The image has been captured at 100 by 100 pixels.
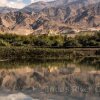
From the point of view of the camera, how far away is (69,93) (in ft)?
86.1

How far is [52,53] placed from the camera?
248ft

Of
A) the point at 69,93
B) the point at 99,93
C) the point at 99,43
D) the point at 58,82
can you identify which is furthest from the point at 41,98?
the point at 99,43

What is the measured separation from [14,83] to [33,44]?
61.5 m

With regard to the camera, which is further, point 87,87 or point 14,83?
point 14,83

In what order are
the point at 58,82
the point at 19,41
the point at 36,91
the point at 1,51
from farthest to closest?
the point at 19,41
the point at 1,51
the point at 58,82
the point at 36,91

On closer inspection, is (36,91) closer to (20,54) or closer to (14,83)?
(14,83)

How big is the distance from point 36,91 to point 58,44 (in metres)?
65.3

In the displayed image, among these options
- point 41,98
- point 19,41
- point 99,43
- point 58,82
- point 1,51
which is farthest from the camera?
point 19,41

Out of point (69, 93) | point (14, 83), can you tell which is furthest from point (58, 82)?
point (69, 93)

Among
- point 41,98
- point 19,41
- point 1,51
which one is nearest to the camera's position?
point 41,98

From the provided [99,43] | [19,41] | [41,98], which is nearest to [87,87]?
[41,98]

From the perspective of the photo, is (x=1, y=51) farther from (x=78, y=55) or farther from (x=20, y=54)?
(x=78, y=55)

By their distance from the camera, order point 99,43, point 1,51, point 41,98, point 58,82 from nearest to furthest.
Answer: point 41,98 → point 58,82 → point 1,51 → point 99,43

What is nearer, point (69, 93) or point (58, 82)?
point (69, 93)
